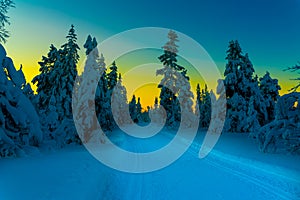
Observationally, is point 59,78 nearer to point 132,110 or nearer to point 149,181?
point 149,181

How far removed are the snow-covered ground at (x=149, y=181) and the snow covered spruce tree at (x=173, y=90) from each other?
94.7ft

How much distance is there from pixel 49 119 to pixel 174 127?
26148mm

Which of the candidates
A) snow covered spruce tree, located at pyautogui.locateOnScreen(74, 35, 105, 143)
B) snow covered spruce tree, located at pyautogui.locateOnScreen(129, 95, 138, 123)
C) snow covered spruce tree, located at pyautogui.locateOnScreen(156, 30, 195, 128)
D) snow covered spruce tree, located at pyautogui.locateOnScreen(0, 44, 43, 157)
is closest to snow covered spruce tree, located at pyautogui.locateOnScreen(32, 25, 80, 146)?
snow covered spruce tree, located at pyautogui.locateOnScreen(74, 35, 105, 143)

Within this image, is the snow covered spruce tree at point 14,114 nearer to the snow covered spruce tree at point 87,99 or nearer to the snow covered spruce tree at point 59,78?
the snow covered spruce tree at point 87,99

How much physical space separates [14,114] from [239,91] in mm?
26992

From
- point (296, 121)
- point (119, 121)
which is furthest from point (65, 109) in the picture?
point (119, 121)

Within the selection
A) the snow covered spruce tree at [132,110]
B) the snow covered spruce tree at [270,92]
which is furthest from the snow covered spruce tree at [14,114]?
the snow covered spruce tree at [132,110]

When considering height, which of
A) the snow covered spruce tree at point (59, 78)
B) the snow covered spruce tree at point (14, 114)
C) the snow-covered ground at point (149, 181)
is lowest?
the snow-covered ground at point (149, 181)

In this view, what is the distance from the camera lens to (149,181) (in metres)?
8.87

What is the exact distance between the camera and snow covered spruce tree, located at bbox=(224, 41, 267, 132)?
96.2 feet

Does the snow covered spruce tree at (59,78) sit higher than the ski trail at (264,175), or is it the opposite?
the snow covered spruce tree at (59,78)

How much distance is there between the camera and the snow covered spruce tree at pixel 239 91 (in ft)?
96.2

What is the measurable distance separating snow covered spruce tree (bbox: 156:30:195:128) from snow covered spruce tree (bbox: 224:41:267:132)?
960cm

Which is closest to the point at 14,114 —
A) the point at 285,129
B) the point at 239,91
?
the point at 285,129
